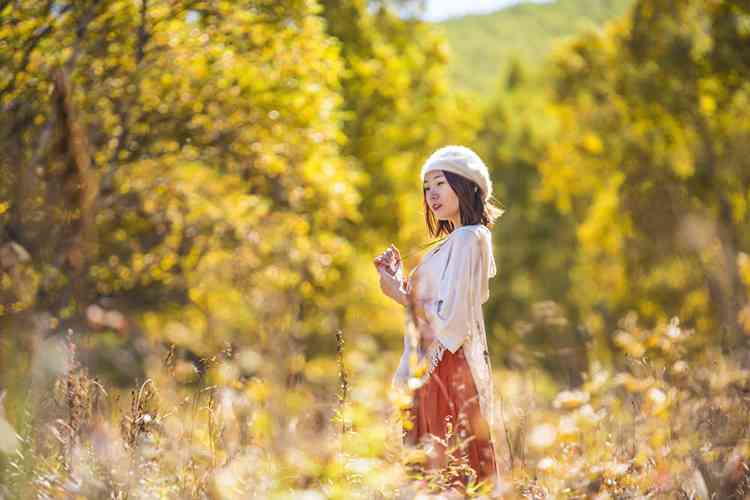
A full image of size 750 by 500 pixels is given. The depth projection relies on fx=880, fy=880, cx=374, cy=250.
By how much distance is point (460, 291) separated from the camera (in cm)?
350

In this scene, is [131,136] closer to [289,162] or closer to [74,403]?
[289,162]

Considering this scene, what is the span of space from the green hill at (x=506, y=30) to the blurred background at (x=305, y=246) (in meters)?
51.3

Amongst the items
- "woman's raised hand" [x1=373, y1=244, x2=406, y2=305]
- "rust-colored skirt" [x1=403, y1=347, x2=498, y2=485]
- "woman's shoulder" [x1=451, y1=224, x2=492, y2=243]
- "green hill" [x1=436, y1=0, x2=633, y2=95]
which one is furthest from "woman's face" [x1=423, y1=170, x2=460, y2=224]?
"green hill" [x1=436, y1=0, x2=633, y2=95]

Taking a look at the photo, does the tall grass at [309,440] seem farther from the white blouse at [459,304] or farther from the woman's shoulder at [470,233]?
the woman's shoulder at [470,233]

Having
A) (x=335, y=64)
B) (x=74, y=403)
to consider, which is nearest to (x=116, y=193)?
(x=335, y=64)

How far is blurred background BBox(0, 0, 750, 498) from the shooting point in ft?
10.1

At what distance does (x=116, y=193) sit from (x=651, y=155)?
41.1ft

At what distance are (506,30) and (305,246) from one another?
78.0 m

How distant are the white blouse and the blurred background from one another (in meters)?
0.24

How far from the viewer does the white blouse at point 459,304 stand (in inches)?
138

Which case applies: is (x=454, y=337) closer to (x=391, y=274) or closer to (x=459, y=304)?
(x=459, y=304)

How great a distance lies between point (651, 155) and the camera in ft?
59.9

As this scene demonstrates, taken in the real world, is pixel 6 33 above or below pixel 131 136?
above

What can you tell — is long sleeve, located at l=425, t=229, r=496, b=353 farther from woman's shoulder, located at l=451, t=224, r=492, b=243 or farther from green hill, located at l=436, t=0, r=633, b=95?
green hill, located at l=436, t=0, r=633, b=95
